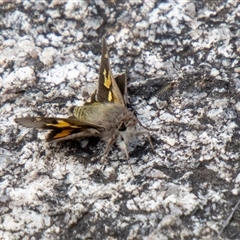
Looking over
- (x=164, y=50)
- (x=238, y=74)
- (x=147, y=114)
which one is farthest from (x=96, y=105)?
(x=238, y=74)

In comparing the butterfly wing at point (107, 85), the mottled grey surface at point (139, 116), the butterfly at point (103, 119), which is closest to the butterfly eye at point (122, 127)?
the butterfly at point (103, 119)

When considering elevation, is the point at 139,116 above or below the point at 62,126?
below

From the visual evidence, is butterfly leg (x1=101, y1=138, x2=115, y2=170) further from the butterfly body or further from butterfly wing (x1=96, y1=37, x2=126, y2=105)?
butterfly wing (x1=96, y1=37, x2=126, y2=105)

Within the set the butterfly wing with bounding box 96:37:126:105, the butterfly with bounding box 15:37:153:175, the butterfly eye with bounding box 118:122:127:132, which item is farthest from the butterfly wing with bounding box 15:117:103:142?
the butterfly wing with bounding box 96:37:126:105

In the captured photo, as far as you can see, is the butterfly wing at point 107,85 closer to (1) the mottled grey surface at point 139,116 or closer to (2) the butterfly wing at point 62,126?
(1) the mottled grey surface at point 139,116

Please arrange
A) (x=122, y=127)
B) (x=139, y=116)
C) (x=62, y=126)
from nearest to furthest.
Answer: (x=62, y=126) < (x=122, y=127) < (x=139, y=116)

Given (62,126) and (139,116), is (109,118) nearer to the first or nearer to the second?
(139,116)

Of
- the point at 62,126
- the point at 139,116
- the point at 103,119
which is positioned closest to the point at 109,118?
the point at 103,119
